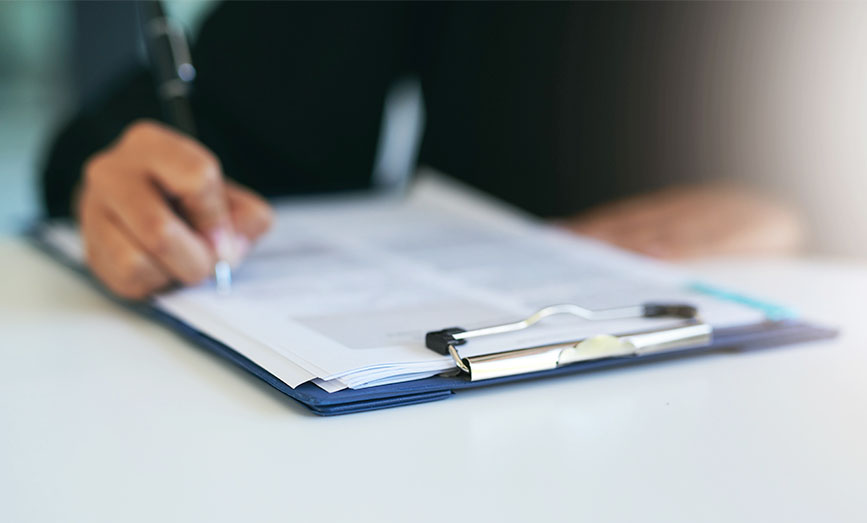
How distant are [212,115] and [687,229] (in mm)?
725

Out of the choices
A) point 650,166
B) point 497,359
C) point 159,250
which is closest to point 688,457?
point 497,359

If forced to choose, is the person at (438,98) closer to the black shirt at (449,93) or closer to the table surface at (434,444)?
the black shirt at (449,93)

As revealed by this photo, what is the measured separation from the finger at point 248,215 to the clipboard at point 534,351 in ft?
0.36

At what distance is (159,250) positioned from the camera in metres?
0.69

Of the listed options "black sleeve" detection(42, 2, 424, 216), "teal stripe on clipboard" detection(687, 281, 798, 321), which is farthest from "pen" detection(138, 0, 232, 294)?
"teal stripe on clipboard" detection(687, 281, 798, 321)

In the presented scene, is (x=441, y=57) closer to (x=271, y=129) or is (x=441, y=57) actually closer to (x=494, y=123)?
(x=494, y=123)

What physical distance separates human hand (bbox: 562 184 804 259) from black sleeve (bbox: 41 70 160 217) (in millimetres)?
602

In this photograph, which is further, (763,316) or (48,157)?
(48,157)

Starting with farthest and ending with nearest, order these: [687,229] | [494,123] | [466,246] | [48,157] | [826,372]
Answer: [494,123]
[48,157]
[687,229]
[466,246]
[826,372]

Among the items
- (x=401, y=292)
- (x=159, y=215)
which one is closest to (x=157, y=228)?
(x=159, y=215)

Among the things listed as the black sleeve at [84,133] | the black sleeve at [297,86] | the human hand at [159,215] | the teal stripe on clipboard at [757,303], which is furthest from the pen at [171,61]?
the teal stripe on clipboard at [757,303]

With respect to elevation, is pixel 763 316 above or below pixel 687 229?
below

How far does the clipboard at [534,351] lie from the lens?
51 cm

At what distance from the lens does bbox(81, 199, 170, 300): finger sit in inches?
27.5
